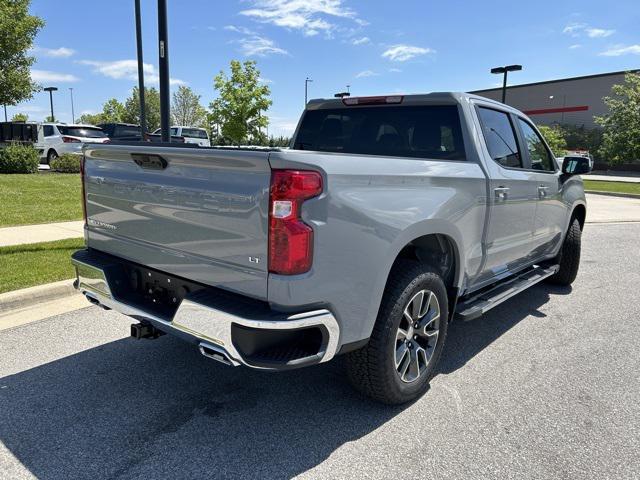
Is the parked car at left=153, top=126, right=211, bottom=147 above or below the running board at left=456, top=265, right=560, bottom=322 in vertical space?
above

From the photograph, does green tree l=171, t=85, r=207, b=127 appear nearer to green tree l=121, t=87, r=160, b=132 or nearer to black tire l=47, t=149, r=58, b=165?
green tree l=121, t=87, r=160, b=132

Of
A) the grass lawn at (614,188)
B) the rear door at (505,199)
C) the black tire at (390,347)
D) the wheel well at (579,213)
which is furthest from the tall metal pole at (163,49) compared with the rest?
the grass lawn at (614,188)

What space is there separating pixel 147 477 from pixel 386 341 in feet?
4.56

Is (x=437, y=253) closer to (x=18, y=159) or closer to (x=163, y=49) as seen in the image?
(x=163, y=49)

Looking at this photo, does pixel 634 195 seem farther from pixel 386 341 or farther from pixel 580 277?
pixel 386 341

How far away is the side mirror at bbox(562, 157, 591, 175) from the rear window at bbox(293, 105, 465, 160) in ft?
6.77

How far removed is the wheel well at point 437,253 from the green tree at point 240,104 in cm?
3181

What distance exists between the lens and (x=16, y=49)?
19.3m

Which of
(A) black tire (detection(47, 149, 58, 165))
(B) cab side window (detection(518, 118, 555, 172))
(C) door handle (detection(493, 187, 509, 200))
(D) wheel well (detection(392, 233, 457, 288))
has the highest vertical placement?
(B) cab side window (detection(518, 118, 555, 172))

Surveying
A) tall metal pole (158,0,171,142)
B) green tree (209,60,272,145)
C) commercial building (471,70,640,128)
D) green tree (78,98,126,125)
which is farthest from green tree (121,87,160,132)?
tall metal pole (158,0,171,142)

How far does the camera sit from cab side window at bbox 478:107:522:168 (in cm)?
404

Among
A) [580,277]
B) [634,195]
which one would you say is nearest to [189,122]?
[634,195]

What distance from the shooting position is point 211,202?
256 cm

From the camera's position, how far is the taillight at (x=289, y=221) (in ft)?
7.58
